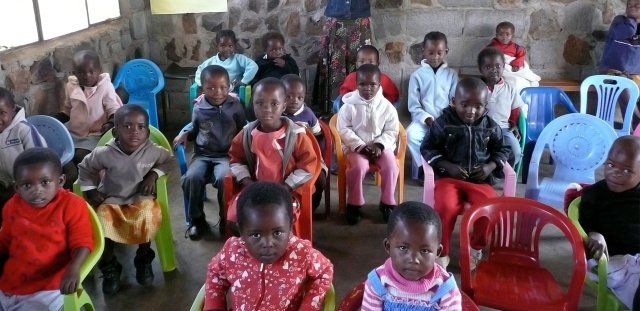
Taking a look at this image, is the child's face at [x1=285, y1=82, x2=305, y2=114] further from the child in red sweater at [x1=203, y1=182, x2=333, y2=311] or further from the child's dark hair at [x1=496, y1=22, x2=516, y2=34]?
the child's dark hair at [x1=496, y1=22, x2=516, y2=34]

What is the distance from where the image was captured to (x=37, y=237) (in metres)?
2.14

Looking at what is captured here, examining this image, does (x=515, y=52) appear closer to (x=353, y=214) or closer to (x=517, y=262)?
(x=353, y=214)

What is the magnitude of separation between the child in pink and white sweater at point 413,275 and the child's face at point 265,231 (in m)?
0.33

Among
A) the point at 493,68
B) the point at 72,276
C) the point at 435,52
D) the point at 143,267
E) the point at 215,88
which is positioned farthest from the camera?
the point at 435,52

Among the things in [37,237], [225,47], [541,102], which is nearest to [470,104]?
[541,102]

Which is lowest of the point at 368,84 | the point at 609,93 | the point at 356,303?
the point at 356,303

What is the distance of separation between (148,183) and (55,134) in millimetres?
920

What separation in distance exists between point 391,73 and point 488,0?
114 cm

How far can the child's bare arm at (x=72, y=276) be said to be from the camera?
203cm

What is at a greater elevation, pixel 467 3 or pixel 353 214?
pixel 467 3

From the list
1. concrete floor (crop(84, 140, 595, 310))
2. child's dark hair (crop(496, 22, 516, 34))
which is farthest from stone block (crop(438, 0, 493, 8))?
concrete floor (crop(84, 140, 595, 310))

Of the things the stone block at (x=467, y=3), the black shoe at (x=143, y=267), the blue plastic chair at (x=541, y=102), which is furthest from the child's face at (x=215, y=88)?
the stone block at (x=467, y=3)

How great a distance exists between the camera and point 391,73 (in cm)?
549

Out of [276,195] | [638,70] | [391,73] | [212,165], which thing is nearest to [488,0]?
[391,73]
